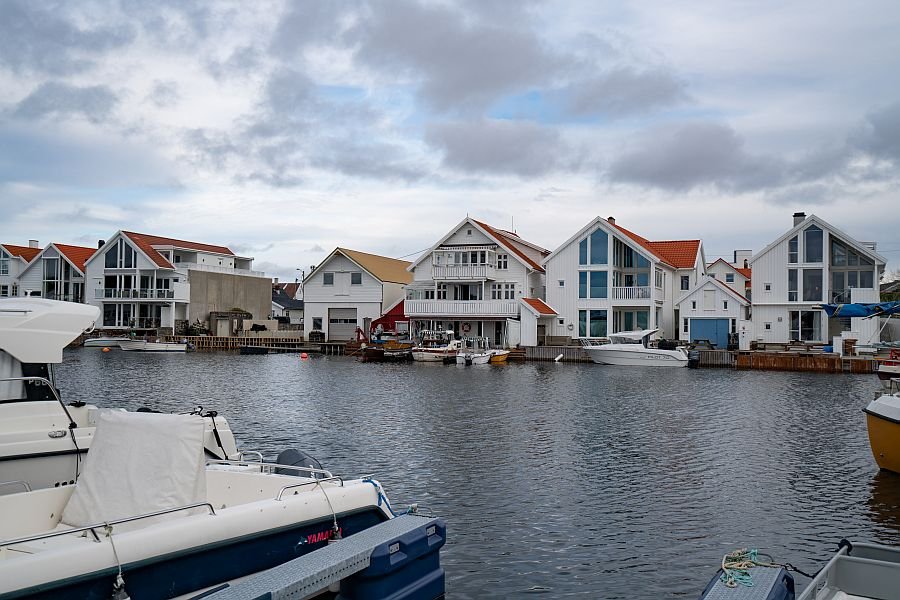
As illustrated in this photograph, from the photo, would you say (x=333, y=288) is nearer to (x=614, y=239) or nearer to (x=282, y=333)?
(x=282, y=333)

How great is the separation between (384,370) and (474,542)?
34.8m

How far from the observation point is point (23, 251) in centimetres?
8344

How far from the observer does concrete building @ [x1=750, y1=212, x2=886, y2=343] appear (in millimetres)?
51250

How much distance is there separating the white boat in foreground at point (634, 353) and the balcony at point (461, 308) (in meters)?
7.92

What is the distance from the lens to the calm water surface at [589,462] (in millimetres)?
11258

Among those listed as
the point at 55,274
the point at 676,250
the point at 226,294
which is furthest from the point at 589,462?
the point at 55,274

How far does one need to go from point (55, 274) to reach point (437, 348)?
154 ft

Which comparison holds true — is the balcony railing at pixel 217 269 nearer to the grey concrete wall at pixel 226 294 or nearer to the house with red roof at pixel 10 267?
the grey concrete wall at pixel 226 294

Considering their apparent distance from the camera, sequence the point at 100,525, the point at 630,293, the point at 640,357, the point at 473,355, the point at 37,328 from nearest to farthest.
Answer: the point at 100,525, the point at 37,328, the point at 640,357, the point at 473,355, the point at 630,293

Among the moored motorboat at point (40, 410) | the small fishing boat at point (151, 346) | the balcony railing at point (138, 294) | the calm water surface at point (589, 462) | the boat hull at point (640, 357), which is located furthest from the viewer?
the balcony railing at point (138, 294)

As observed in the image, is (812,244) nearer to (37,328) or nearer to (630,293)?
(630,293)

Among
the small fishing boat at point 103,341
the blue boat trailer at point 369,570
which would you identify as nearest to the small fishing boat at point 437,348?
the small fishing boat at point 103,341

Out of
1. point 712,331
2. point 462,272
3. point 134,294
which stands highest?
point 462,272

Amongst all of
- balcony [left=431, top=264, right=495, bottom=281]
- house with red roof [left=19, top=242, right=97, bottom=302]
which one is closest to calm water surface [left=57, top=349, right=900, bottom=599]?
balcony [left=431, top=264, right=495, bottom=281]
